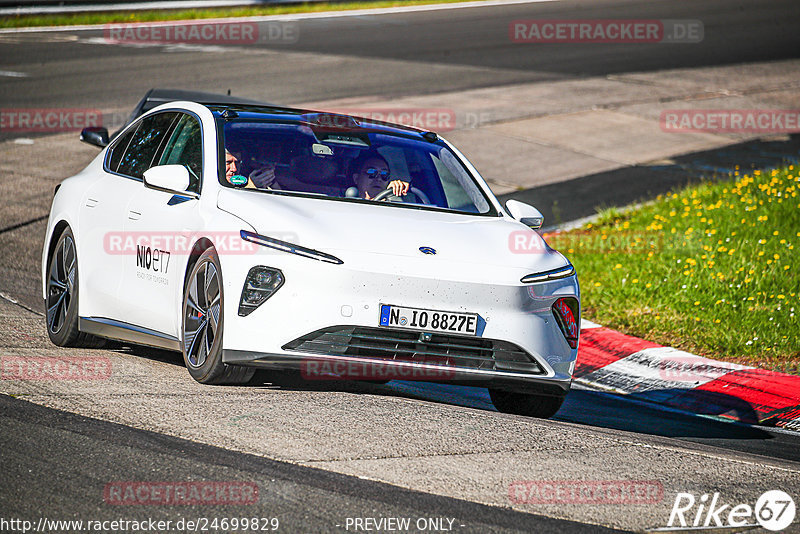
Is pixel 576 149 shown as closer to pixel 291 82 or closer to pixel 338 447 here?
pixel 291 82

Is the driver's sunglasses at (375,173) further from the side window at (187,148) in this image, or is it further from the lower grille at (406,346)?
the lower grille at (406,346)

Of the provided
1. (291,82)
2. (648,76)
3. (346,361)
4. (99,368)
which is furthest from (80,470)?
(648,76)

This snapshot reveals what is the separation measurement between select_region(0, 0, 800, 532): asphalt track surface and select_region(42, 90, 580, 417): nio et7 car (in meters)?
0.46

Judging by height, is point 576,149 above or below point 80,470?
below

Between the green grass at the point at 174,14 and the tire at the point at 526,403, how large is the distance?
78.2ft

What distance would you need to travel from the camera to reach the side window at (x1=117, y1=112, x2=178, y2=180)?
7453 mm

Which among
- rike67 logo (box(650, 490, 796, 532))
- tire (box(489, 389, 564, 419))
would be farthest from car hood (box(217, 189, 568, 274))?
rike67 logo (box(650, 490, 796, 532))

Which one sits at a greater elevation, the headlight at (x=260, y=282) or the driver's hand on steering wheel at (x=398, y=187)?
the driver's hand on steering wheel at (x=398, y=187)

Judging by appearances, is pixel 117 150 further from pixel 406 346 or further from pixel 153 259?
pixel 406 346

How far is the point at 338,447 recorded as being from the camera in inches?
210

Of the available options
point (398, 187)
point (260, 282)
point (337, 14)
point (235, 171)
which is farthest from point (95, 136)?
point (337, 14)

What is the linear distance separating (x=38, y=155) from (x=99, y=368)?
935cm

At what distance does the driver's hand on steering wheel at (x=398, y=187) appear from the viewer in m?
7.17

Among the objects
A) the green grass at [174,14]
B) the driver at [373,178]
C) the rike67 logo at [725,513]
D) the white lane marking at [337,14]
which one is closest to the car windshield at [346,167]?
the driver at [373,178]
